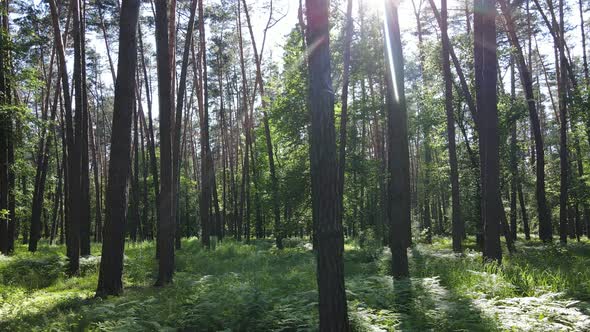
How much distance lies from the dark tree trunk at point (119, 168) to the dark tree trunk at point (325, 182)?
5.57 m

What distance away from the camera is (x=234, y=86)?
35.0 meters

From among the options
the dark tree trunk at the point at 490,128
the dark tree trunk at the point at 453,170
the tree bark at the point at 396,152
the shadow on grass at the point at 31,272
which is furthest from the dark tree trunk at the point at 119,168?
the dark tree trunk at the point at 453,170

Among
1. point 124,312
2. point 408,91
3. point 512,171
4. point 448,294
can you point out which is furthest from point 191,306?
point 408,91

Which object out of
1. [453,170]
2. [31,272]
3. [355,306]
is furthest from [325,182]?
[453,170]

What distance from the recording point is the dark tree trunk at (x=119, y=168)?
8664 millimetres

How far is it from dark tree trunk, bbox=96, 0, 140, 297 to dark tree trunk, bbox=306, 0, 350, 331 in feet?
18.3

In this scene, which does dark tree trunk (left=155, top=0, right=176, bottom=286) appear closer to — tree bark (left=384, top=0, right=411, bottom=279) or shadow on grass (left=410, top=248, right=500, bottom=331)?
tree bark (left=384, top=0, right=411, bottom=279)

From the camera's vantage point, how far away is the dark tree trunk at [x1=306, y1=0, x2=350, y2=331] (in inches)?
177

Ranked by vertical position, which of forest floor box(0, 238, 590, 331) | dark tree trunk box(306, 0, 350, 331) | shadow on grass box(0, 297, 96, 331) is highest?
dark tree trunk box(306, 0, 350, 331)

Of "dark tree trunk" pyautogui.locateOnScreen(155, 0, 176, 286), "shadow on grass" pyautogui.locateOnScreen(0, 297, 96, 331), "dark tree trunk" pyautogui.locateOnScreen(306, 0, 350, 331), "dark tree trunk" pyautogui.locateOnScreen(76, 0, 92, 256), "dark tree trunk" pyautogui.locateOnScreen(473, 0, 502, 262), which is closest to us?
"dark tree trunk" pyautogui.locateOnScreen(306, 0, 350, 331)

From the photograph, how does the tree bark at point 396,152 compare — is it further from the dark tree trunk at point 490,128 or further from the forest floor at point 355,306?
the dark tree trunk at point 490,128

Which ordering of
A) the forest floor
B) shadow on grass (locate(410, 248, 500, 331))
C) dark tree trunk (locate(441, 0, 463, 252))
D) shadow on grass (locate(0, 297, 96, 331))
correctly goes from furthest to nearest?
dark tree trunk (locate(441, 0, 463, 252)), shadow on grass (locate(0, 297, 96, 331)), the forest floor, shadow on grass (locate(410, 248, 500, 331))

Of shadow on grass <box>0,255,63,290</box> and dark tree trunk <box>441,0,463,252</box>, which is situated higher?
dark tree trunk <box>441,0,463,252</box>

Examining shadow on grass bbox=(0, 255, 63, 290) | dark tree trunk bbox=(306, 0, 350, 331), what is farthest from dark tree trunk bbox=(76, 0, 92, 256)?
dark tree trunk bbox=(306, 0, 350, 331)
